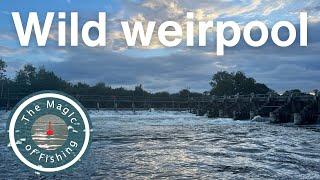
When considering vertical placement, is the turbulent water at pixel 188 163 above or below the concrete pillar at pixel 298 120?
above

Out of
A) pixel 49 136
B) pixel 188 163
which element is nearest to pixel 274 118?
pixel 49 136

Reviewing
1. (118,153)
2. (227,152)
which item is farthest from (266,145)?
(118,153)

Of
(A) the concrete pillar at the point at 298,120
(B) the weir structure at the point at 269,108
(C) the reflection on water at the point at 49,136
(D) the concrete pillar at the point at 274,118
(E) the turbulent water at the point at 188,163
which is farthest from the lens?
(D) the concrete pillar at the point at 274,118

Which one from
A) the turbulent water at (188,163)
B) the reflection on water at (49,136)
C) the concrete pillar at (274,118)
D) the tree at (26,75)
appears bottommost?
the concrete pillar at (274,118)

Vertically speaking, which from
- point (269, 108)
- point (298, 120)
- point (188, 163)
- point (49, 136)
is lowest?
point (298, 120)

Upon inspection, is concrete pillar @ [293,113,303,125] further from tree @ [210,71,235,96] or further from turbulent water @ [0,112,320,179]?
tree @ [210,71,235,96]

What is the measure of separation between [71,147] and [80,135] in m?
0.55

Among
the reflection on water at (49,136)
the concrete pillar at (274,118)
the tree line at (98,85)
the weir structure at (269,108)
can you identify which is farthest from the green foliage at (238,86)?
the reflection on water at (49,136)

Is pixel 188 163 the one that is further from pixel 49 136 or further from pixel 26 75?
pixel 26 75

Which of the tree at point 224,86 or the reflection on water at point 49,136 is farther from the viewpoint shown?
the tree at point 224,86

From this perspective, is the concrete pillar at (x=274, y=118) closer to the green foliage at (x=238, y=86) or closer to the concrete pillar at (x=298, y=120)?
the concrete pillar at (x=298, y=120)

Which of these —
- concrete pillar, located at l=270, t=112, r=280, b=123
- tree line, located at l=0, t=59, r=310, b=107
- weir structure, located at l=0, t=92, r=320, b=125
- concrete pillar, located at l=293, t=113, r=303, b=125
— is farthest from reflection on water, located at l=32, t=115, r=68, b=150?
tree line, located at l=0, t=59, r=310, b=107

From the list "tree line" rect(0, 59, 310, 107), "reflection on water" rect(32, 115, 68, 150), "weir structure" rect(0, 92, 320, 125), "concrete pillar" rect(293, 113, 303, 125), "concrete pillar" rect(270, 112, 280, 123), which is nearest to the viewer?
"reflection on water" rect(32, 115, 68, 150)

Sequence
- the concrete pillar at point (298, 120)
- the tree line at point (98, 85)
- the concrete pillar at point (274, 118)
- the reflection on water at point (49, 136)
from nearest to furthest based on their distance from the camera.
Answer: the reflection on water at point (49, 136)
the concrete pillar at point (298, 120)
the concrete pillar at point (274, 118)
the tree line at point (98, 85)
